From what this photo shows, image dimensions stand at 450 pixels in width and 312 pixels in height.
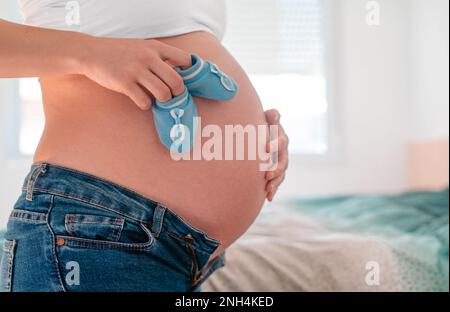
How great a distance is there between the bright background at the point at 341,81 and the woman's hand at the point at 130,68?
8.17ft

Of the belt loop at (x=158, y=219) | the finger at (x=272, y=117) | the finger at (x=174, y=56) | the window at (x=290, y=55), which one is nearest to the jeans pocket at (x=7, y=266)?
the belt loop at (x=158, y=219)

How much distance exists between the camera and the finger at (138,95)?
0.49 m

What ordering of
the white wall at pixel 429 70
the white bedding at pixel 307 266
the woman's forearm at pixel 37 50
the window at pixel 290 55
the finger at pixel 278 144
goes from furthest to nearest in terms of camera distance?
the window at pixel 290 55
the white wall at pixel 429 70
the white bedding at pixel 307 266
the finger at pixel 278 144
the woman's forearm at pixel 37 50

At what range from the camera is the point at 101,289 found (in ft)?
1.67

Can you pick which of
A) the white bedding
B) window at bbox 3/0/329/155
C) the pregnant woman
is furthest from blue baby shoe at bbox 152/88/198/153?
window at bbox 3/0/329/155

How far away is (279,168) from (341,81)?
2.57 m

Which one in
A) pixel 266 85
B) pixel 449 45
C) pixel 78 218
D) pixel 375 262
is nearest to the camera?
pixel 78 218

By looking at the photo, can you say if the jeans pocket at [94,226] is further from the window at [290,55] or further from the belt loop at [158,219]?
the window at [290,55]

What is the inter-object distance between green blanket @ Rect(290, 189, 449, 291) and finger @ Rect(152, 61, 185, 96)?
2.79 ft

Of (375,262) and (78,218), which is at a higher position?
(78,218)
